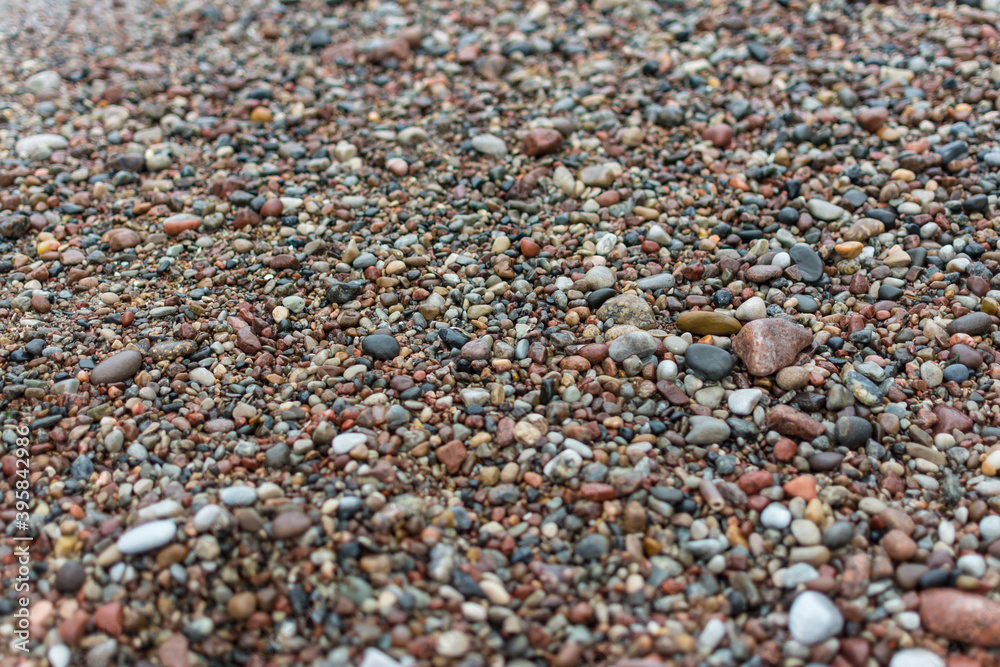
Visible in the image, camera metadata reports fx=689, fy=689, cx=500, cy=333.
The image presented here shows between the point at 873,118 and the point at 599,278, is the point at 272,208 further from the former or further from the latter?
the point at 873,118

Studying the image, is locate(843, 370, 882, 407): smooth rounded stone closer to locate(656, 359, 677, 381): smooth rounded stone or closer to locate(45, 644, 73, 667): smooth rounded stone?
locate(656, 359, 677, 381): smooth rounded stone

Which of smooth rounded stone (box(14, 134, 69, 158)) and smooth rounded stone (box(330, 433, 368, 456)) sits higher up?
smooth rounded stone (box(14, 134, 69, 158))

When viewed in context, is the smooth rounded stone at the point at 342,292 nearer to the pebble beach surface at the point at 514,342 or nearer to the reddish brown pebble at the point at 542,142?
the pebble beach surface at the point at 514,342

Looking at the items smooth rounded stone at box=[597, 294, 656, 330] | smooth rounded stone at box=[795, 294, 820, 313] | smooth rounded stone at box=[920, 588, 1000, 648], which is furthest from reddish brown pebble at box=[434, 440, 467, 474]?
smooth rounded stone at box=[795, 294, 820, 313]

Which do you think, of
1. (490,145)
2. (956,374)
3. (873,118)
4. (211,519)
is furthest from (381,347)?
(873,118)

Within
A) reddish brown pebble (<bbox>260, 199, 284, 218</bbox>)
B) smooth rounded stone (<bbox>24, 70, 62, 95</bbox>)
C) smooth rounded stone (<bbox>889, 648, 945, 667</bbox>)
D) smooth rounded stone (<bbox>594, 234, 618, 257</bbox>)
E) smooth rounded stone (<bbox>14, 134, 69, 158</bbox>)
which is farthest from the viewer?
smooth rounded stone (<bbox>24, 70, 62, 95</bbox>)

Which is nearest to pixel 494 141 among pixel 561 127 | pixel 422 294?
pixel 561 127

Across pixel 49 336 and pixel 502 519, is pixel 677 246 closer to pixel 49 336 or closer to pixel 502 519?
pixel 502 519
